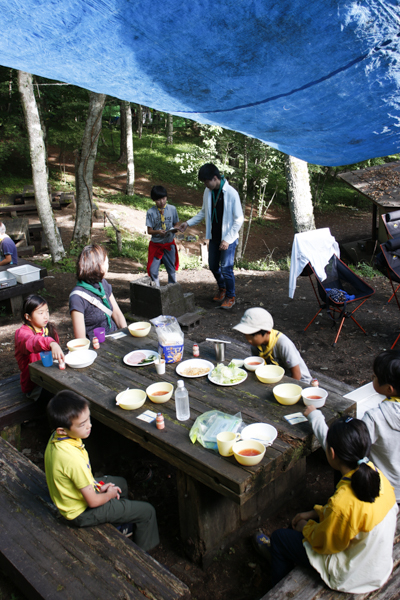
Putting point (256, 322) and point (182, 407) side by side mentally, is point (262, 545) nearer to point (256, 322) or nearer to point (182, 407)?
point (182, 407)

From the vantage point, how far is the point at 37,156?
8.54m

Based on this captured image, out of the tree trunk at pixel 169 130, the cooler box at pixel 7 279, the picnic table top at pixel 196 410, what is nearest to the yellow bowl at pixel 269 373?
the picnic table top at pixel 196 410

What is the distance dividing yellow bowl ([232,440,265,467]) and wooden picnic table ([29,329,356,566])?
0.11ft

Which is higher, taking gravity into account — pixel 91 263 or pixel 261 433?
pixel 91 263

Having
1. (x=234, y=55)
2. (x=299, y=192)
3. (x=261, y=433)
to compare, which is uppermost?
(x=234, y=55)

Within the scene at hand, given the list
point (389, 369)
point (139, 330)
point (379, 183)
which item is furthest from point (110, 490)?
point (379, 183)

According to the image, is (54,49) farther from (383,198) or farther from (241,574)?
(383,198)

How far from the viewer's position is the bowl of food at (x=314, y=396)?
2609 mm

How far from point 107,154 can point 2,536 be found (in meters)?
22.5

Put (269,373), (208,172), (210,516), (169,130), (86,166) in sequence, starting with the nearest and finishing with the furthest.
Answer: (210,516) < (269,373) < (208,172) < (86,166) < (169,130)

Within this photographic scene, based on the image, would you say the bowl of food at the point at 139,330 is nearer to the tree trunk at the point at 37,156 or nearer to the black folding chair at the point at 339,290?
the black folding chair at the point at 339,290

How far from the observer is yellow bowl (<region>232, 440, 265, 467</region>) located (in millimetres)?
2123

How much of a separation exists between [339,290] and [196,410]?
3.71m

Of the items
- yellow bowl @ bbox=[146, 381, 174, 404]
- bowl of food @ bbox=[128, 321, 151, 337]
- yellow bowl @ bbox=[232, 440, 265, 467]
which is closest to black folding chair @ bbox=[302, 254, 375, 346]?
bowl of food @ bbox=[128, 321, 151, 337]
